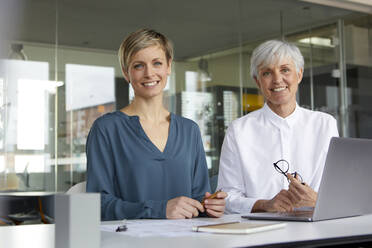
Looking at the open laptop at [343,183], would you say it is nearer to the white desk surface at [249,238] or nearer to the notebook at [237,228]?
the white desk surface at [249,238]

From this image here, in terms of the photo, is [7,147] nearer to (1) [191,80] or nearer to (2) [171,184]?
(1) [191,80]

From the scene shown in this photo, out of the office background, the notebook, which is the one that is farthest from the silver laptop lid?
the office background

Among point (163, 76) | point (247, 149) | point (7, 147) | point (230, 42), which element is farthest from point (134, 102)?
point (230, 42)

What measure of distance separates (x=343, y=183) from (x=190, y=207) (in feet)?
1.78

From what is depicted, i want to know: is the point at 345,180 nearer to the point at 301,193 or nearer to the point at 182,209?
the point at 301,193

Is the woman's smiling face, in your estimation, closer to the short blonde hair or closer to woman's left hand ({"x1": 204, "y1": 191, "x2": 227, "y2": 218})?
the short blonde hair

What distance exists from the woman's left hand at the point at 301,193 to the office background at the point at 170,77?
8.75ft

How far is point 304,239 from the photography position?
1.33 meters

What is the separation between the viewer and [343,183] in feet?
5.78

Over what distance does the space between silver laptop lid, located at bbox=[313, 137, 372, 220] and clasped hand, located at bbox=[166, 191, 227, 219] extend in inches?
15.9

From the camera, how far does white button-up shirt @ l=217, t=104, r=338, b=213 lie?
253cm

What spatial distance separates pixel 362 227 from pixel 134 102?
1.16 m

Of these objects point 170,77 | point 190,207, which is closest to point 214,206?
point 190,207

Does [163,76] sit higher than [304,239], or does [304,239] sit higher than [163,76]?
[163,76]
